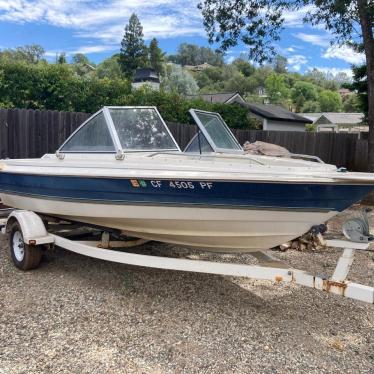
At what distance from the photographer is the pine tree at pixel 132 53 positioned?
222 ft

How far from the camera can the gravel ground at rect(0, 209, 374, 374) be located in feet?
10.6

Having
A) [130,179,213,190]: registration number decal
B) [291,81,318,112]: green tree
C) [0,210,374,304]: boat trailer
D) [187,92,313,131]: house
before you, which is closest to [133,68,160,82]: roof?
[187,92,313,131]: house

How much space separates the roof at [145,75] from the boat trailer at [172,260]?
55.3 meters

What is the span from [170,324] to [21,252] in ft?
7.66

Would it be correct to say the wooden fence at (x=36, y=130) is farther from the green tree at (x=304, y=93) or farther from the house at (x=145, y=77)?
the green tree at (x=304, y=93)

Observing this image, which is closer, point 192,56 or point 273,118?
point 273,118

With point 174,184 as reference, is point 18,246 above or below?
below

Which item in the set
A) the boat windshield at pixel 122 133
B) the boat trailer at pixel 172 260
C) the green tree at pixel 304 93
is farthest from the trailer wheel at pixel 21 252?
the green tree at pixel 304 93

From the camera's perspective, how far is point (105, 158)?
187 inches

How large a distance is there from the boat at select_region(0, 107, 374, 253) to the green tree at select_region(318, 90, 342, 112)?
102261 millimetres

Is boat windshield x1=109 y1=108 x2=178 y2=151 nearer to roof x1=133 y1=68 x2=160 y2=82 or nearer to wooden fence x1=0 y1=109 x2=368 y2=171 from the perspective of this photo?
wooden fence x1=0 y1=109 x2=368 y2=171

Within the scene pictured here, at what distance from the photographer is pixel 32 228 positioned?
490 cm

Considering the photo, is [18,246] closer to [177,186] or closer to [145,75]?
[177,186]

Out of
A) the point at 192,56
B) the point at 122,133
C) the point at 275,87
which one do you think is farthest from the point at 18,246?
the point at 192,56
